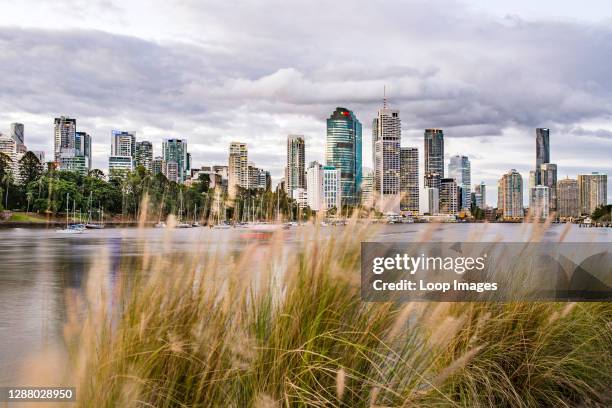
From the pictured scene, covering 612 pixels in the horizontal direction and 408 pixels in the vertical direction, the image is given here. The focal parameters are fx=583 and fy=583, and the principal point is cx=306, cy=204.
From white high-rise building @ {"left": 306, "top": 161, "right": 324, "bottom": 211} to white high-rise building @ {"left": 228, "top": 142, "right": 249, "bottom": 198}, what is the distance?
2.24ft

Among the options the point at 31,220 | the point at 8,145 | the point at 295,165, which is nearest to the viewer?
the point at 295,165

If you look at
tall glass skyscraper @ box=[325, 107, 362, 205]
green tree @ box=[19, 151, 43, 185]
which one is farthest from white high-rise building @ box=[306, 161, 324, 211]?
green tree @ box=[19, 151, 43, 185]

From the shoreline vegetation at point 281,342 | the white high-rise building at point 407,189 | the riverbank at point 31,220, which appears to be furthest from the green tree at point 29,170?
the shoreline vegetation at point 281,342

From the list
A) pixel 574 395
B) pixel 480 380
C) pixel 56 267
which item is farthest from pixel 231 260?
pixel 56 267

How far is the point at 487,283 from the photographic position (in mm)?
4574

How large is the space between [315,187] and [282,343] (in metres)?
2.50

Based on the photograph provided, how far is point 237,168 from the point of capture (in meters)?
7.38

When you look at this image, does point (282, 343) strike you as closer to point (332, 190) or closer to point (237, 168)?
point (332, 190)

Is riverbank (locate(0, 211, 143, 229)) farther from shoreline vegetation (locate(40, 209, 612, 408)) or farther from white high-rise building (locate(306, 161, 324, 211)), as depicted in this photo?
shoreline vegetation (locate(40, 209, 612, 408))

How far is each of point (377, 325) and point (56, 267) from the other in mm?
30069

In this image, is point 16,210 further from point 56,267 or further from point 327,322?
point 327,322

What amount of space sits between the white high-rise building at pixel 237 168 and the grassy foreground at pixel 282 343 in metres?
0.85

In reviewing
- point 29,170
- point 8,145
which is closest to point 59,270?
point 29,170

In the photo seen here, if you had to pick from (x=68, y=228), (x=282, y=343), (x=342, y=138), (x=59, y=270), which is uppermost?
(x=342, y=138)
